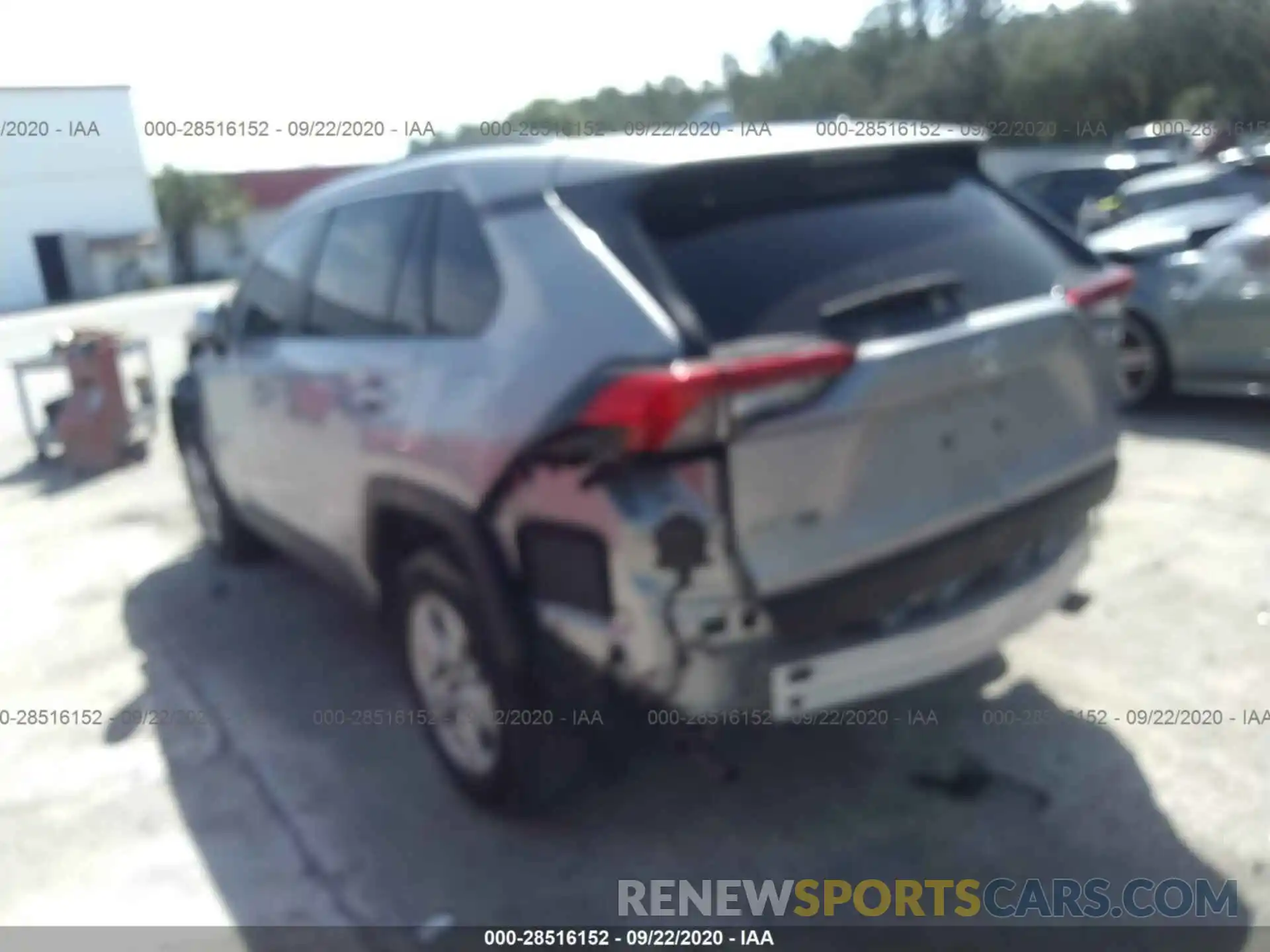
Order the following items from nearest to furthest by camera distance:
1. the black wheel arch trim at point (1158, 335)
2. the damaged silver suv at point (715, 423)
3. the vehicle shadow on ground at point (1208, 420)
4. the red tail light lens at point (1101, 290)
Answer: the damaged silver suv at point (715, 423)
the red tail light lens at point (1101, 290)
the vehicle shadow on ground at point (1208, 420)
the black wheel arch trim at point (1158, 335)

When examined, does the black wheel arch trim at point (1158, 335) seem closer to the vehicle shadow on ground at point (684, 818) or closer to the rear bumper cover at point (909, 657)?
the vehicle shadow on ground at point (684, 818)

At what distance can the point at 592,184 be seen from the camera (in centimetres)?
300

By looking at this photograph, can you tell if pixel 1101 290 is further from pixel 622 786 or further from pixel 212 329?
pixel 212 329

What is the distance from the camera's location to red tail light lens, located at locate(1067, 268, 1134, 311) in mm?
3352

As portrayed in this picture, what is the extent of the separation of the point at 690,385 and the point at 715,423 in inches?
4.3

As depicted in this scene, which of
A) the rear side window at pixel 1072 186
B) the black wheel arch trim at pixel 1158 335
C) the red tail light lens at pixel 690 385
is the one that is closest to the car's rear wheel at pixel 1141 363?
the black wheel arch trim at pixel 1158 335

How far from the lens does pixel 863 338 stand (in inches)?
110

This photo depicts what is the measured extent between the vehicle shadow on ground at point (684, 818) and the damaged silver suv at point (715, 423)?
0.26 metres

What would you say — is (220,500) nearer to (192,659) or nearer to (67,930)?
(192,659)

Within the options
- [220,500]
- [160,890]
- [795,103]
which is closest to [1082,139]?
[795,103]

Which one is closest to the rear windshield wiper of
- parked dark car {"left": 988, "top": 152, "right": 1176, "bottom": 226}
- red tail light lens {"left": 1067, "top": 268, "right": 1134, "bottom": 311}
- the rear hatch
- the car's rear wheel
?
the rear hatch

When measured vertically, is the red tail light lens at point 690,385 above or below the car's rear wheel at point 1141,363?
above

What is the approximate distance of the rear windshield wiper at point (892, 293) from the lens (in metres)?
2.83

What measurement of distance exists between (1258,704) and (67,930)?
3.71m
